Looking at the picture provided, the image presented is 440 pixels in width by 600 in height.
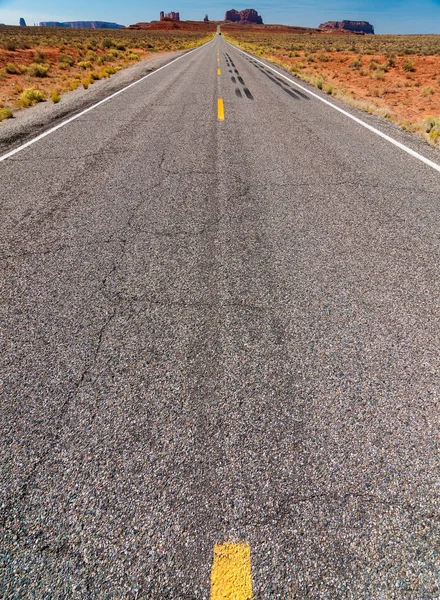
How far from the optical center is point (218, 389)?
6.98 feet

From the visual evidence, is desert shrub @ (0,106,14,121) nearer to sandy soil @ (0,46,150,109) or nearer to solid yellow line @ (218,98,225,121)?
sandy soil @ (0,46,150,109)

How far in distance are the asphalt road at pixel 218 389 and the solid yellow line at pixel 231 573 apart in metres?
0.02

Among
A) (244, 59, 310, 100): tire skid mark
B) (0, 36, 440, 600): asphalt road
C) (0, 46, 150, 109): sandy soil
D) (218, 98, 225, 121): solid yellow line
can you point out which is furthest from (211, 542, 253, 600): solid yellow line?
(0, 46, 150, 109): sandy soil

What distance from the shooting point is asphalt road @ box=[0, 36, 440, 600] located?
1454mm

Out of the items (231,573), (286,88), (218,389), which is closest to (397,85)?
(286,88)

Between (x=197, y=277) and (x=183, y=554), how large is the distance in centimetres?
202

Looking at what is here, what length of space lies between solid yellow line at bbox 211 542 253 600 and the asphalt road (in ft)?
0.06

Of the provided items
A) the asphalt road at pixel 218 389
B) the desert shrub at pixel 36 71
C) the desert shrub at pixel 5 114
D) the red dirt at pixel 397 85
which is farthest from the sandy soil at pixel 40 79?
the red dirt at pixel 397 85

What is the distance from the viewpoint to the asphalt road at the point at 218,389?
1.45 meters

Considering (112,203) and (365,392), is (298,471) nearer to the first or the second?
(365,392)

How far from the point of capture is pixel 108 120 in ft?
26.1

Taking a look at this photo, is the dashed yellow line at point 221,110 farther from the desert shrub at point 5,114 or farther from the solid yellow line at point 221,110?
the desert shrub at point 5,114

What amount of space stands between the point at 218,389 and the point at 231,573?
0.91 metres

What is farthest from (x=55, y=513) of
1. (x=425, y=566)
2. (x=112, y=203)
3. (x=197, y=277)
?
(x=112, y=203)
